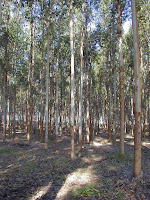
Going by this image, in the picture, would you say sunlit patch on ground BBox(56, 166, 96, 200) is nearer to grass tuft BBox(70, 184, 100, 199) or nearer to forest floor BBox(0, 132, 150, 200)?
forest floor BBox(0, 132, 150, 200)

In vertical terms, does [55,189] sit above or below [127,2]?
below

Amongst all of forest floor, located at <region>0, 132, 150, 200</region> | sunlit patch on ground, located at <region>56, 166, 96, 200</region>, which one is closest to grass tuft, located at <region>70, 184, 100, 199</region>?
forest floor, located at <region>0, 132, 150, 200</region>

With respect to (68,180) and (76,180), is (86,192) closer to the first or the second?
(76,180)

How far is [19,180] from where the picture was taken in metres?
6.55

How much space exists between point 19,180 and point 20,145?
7799 mm

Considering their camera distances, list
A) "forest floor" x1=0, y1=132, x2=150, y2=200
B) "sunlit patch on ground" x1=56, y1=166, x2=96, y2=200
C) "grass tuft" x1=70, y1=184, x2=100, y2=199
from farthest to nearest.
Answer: "sunlit patch on ground" x1=56, y1=166, x2=96, y2=200, "forest floor" x1=0, y1=132, x2=150, y2=200, "grass tuft" x1=70, y1=184, x2=100, y2=199

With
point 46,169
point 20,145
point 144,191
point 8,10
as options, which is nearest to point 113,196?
point 144,191

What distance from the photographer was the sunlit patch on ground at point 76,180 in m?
5.52

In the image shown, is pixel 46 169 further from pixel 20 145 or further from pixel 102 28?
pixel 102 28

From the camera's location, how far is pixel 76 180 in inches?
257

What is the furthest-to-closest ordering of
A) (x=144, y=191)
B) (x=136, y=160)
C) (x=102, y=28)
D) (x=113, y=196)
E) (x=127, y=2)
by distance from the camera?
(x=102, y=28), (x=127, y=2), (x=136, y=160), (x=144, y=191), (x=113, y=196)

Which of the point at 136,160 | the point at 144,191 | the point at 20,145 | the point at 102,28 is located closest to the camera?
the point at 144,191

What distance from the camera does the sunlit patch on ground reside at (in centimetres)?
552

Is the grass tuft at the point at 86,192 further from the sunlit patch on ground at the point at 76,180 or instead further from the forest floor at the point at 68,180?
the sunlit patch on ground at the point at 76,180
